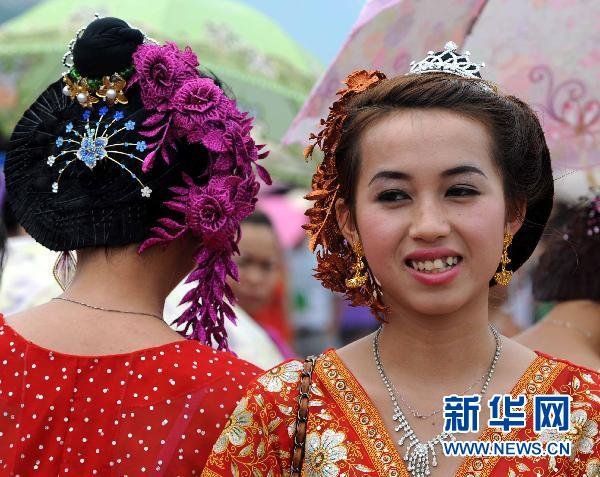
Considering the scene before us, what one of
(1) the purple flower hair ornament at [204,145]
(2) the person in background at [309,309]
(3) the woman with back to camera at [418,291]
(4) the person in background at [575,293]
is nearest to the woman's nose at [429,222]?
(3) the woman with back to camera at [418,291]

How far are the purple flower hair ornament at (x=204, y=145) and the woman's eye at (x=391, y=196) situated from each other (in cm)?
52

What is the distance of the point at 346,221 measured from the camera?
3.02 meters

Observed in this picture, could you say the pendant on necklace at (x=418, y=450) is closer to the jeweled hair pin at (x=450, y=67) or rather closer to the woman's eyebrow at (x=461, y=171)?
the woman's eyebrow at (x=461, y=171)

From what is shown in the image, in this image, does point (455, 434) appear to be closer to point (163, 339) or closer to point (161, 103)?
point (163, 339)

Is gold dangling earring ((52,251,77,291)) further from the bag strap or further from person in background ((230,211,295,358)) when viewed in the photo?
person in background ((230,211,295,358))

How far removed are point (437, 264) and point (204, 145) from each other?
770mm

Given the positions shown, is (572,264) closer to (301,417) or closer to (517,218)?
(517,218)

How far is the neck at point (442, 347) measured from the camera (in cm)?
291

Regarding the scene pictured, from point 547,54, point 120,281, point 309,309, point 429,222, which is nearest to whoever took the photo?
point 429,222

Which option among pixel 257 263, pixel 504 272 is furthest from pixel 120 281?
pixel 257 263

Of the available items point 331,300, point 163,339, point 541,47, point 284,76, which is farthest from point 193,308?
point 331,300

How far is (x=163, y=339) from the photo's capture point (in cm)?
307

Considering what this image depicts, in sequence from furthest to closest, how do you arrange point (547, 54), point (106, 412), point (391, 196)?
point (547, 54)
point (106, 412)
point (391, 196)

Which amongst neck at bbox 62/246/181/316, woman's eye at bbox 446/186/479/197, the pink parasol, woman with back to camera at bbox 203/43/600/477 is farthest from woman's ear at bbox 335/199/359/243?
the pink parasol
